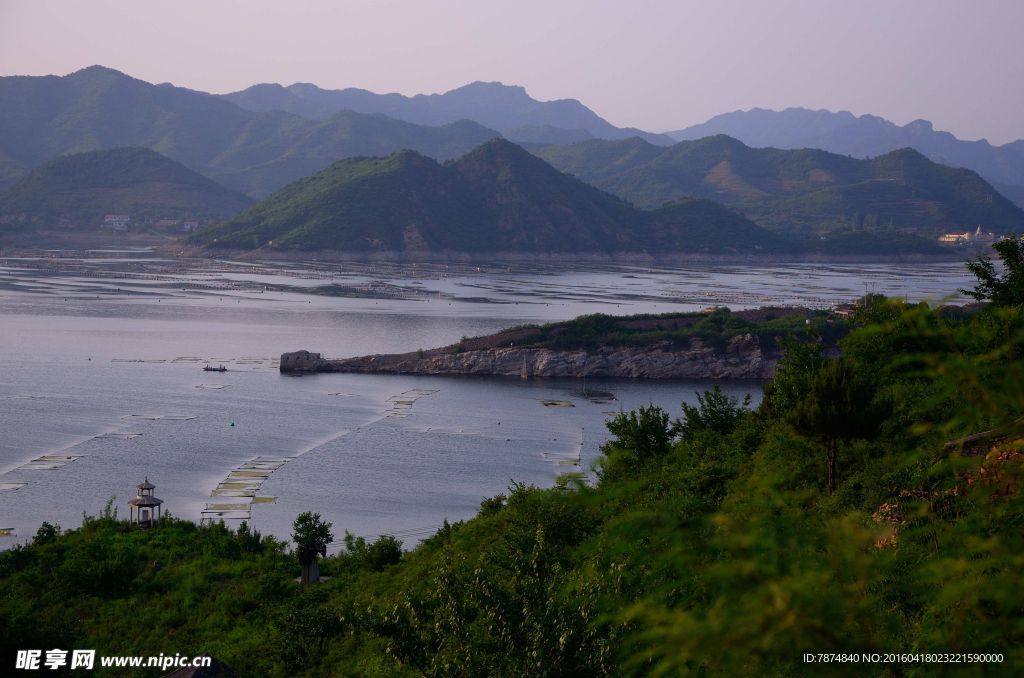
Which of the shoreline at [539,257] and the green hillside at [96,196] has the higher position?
the green hillside at [96,196]

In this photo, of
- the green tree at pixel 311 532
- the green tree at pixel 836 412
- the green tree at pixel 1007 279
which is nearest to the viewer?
the green tree at pixel 836 412

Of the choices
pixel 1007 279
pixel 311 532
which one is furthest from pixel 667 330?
pixel 311 532

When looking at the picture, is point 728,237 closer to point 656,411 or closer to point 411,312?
point 411,312

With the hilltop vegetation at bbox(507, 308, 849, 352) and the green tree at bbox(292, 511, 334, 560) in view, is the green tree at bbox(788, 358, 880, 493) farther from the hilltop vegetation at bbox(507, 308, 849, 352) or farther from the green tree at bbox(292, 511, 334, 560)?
the hilltop vegetation at bbox(507, 308, 849, 352)

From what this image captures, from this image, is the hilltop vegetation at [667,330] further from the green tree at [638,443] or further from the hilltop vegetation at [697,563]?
the green tree at [638,443]

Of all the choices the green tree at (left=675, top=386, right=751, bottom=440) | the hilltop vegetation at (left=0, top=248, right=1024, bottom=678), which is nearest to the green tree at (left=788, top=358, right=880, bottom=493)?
the hilltop vegetation at (left=0, top=248, right=1024, bottom=678)

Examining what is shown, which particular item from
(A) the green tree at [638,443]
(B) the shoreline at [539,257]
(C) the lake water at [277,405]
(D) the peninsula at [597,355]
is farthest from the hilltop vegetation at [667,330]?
(B) the shoreline at [539,257]

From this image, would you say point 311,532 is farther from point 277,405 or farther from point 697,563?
point 277,405

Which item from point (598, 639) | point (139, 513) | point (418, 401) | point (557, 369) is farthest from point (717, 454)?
point (557, 369)
